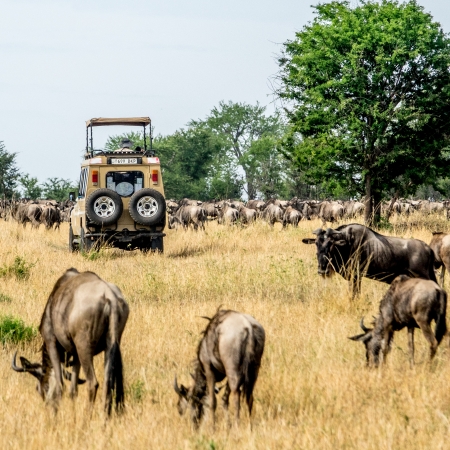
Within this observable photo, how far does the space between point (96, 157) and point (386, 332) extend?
1258cm

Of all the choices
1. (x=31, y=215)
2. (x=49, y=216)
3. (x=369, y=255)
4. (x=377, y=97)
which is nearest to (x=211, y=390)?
(x=369, y=255)

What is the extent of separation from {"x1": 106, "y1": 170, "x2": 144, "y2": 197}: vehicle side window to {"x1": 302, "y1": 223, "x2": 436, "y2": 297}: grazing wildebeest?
8954 mm

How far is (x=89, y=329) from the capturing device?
6.00 m

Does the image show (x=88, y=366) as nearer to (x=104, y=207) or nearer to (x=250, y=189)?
(x=104, y=207)

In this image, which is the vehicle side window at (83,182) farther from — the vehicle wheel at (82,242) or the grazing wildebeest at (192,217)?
the grazing wildebeest at (192,217)

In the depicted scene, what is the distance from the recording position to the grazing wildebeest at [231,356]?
5699 millimetres

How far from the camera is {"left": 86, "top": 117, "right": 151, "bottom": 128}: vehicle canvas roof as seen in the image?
69.7 feet

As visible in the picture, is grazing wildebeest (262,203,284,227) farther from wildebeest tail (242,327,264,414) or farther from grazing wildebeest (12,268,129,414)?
wildebeest tail (242,327,264,414)

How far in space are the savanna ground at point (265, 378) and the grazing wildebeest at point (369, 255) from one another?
40 centimetres

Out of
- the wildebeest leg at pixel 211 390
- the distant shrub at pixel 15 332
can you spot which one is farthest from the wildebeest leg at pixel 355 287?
the wildebeest leg at pixel 211 390

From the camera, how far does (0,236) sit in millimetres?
21188

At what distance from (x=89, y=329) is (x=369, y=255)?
6166 millimetres

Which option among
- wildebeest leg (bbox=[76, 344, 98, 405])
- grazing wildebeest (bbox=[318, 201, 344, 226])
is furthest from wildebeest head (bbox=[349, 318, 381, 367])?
grazing wildebeest (bbox=[318, 201, 344, 226])

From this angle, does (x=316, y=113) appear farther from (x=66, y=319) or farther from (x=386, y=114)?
(x=66, y=319)
